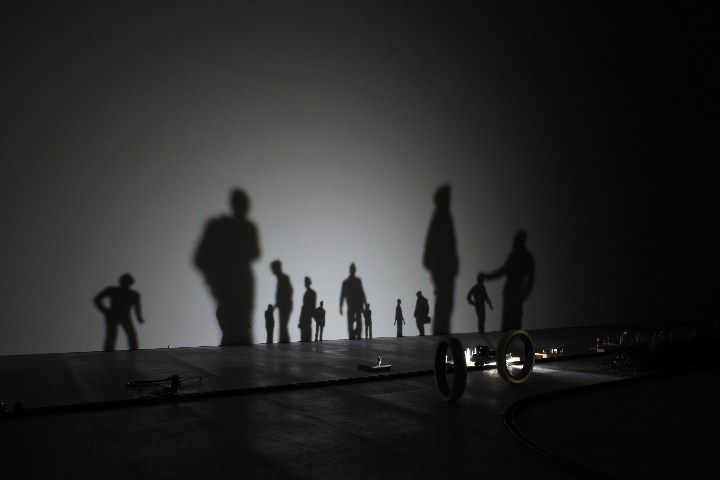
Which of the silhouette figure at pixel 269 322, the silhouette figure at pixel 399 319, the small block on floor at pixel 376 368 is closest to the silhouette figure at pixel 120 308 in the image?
the silhouette figure at pixel 269 322

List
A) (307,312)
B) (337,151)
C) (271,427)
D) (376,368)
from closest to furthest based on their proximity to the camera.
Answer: (271,427) < (376,368) < (307,312) < (337,151)

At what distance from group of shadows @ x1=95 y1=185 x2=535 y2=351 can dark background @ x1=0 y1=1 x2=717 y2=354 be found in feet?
0.56

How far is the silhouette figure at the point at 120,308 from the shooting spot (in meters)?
7.96

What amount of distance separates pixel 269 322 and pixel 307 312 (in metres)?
0.71

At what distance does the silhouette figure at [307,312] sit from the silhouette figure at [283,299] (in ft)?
0.84

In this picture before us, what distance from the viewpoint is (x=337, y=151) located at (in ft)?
32.7

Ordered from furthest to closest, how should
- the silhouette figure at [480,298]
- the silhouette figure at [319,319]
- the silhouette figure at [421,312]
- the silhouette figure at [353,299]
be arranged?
the silhouette figure at [480,298], the silhouette figure at [421,312], the silhouette figure at [353,299], the silhouette figure at [319,319]

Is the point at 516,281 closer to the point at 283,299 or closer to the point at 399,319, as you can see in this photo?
the point at 399,319

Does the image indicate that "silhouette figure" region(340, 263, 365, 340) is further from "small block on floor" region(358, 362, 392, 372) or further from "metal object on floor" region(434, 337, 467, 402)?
"metal object on floor" region(434, 337, 467, 402)

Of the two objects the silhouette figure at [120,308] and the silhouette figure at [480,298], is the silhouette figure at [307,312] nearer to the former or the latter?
the silhouette figure at [120,308]

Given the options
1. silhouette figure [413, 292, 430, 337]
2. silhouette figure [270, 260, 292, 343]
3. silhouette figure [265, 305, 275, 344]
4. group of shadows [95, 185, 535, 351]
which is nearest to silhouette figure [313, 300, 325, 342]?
group of shadows [95, 185, 535, 351]

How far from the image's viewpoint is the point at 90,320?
25.8 ft

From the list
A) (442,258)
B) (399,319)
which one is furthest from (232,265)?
(442,258)

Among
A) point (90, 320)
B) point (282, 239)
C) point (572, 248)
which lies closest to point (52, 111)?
point (90, 320)
